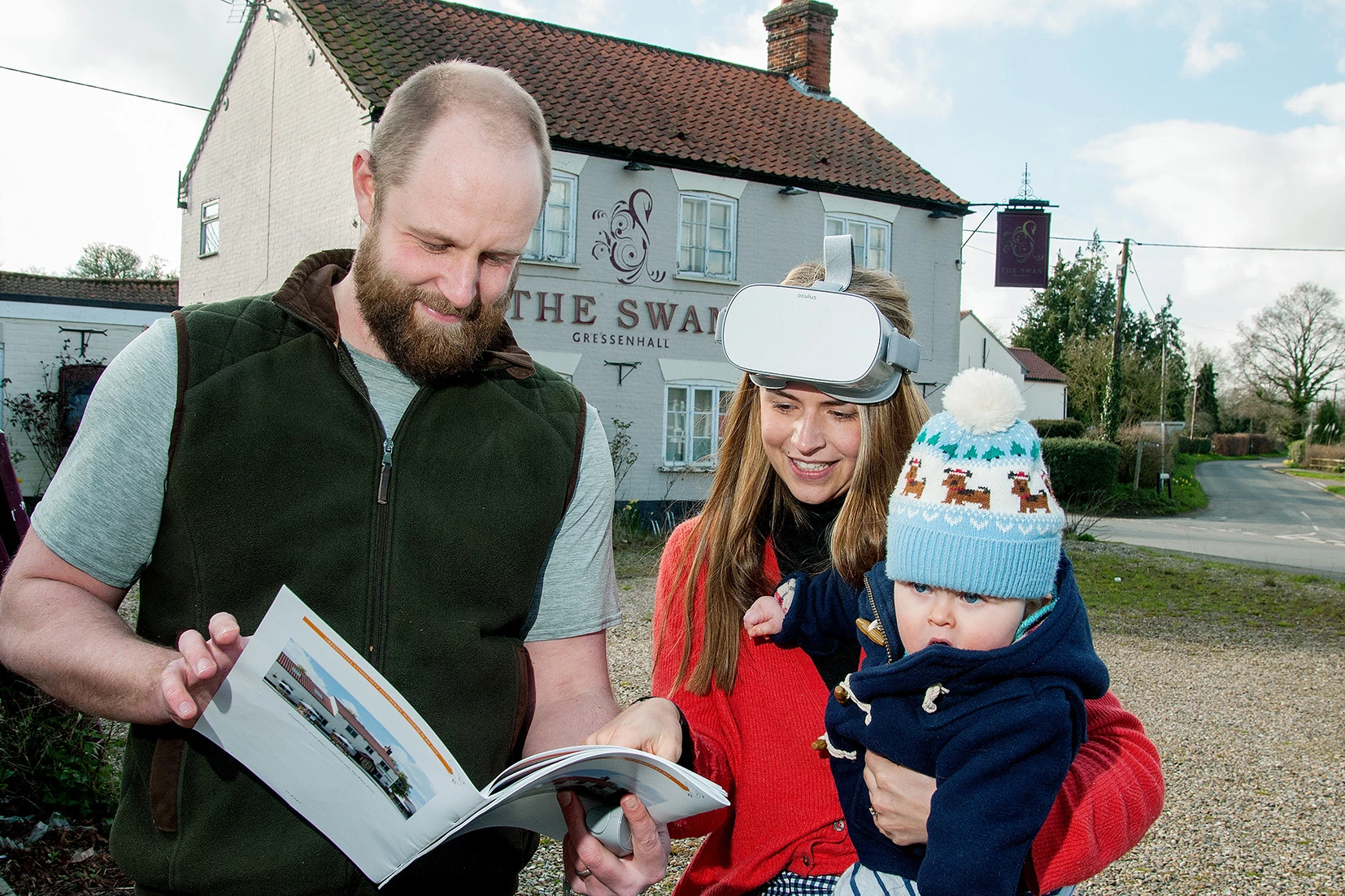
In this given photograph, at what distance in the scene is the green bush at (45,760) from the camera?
3766 mm

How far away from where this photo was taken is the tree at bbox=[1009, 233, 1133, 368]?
51.7 m

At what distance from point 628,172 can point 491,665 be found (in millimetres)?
13787

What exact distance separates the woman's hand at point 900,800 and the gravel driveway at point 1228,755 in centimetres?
293

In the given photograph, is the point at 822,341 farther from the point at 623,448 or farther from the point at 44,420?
the point at 44,420

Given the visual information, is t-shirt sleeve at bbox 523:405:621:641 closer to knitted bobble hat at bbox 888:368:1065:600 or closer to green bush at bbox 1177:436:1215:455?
knitted bobble hat at bbox 888:368:1065:600

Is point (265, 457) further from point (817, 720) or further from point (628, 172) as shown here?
point (628, 172)

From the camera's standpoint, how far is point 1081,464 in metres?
26.4

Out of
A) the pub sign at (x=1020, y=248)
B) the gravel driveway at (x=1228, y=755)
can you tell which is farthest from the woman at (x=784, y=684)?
the pub sign at (x=1020, y=248)

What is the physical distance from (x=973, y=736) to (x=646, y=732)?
60cm

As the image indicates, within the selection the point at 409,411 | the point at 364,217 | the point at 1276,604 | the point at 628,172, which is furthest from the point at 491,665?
the point at 628,172

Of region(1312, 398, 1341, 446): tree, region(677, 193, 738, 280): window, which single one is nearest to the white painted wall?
region(677, 193, 738, 280): window

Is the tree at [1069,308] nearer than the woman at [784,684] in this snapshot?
No

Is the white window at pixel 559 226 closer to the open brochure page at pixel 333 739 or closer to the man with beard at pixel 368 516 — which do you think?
the man with beard at pixel 368 516

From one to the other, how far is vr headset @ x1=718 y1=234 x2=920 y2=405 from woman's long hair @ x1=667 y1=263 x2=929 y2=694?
72mm
